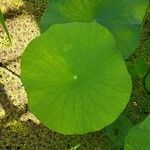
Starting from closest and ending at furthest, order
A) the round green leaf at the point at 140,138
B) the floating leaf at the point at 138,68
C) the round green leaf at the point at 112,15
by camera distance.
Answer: the round green leaf at the point at 140,138 → the round green leaf at the point at 112,15 → the floating leaf at the point at 138,68

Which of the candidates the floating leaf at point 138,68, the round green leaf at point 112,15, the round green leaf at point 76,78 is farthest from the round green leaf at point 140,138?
the floating leaf at point 138,68

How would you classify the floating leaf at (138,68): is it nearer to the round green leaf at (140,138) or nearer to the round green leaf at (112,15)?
the round green leaf at (112,15)

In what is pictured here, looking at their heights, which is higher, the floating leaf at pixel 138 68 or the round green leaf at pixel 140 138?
the round green leaf at pixel 140 138

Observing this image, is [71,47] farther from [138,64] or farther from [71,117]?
[138,64]

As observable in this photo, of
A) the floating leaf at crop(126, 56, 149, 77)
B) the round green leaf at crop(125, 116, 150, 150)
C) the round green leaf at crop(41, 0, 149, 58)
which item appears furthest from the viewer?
the floating leaf at crop(126, 56, 149, 77)

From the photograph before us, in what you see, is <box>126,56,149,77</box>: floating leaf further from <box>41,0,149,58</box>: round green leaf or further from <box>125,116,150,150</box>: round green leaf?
<box>125,116,150,150</box>: round green leaf

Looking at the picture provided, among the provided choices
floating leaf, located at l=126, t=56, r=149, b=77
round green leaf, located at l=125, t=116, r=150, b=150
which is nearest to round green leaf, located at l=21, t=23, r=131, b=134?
round green leaf, located at l=125, t=116, r=150, b=150
